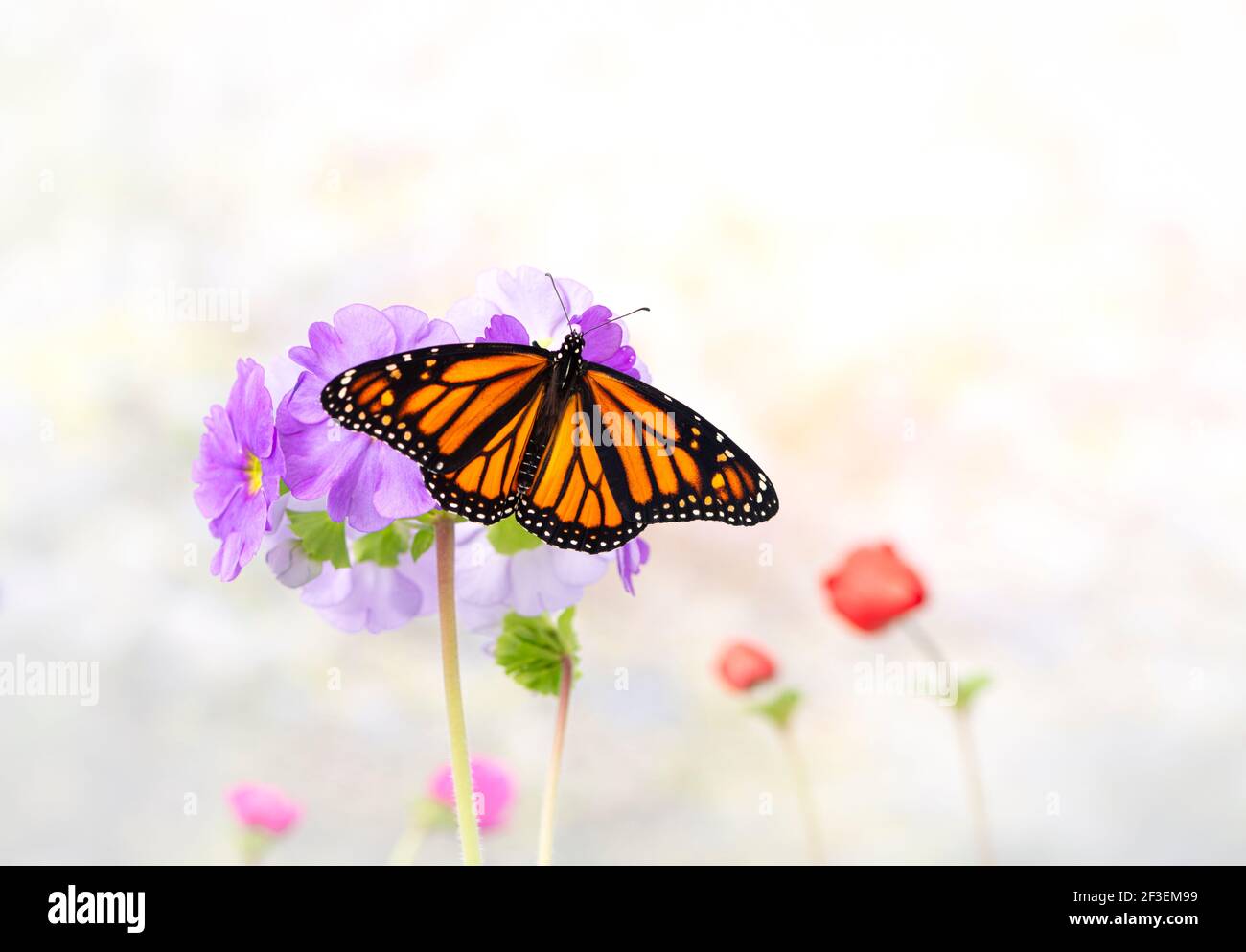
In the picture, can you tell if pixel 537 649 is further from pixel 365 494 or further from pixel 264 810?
pixel 264 810

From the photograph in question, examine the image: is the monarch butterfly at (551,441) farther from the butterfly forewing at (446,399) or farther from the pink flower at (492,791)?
the pink flower at (492,791)

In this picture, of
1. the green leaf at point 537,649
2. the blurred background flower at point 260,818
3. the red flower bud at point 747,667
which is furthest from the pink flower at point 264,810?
the green leaf at point 537,649

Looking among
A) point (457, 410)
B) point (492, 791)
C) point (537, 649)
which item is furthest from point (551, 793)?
point (492, 791)

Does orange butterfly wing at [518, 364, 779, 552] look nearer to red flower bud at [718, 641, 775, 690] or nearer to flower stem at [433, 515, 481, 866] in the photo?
flower stem at [433, 515, 481, 866]

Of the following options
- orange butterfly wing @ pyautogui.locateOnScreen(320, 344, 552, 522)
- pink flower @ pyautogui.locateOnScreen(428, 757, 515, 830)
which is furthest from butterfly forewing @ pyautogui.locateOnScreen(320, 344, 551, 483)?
pink flower @ pyautogui.locateOnScreen(428, 757, 515, 830)
